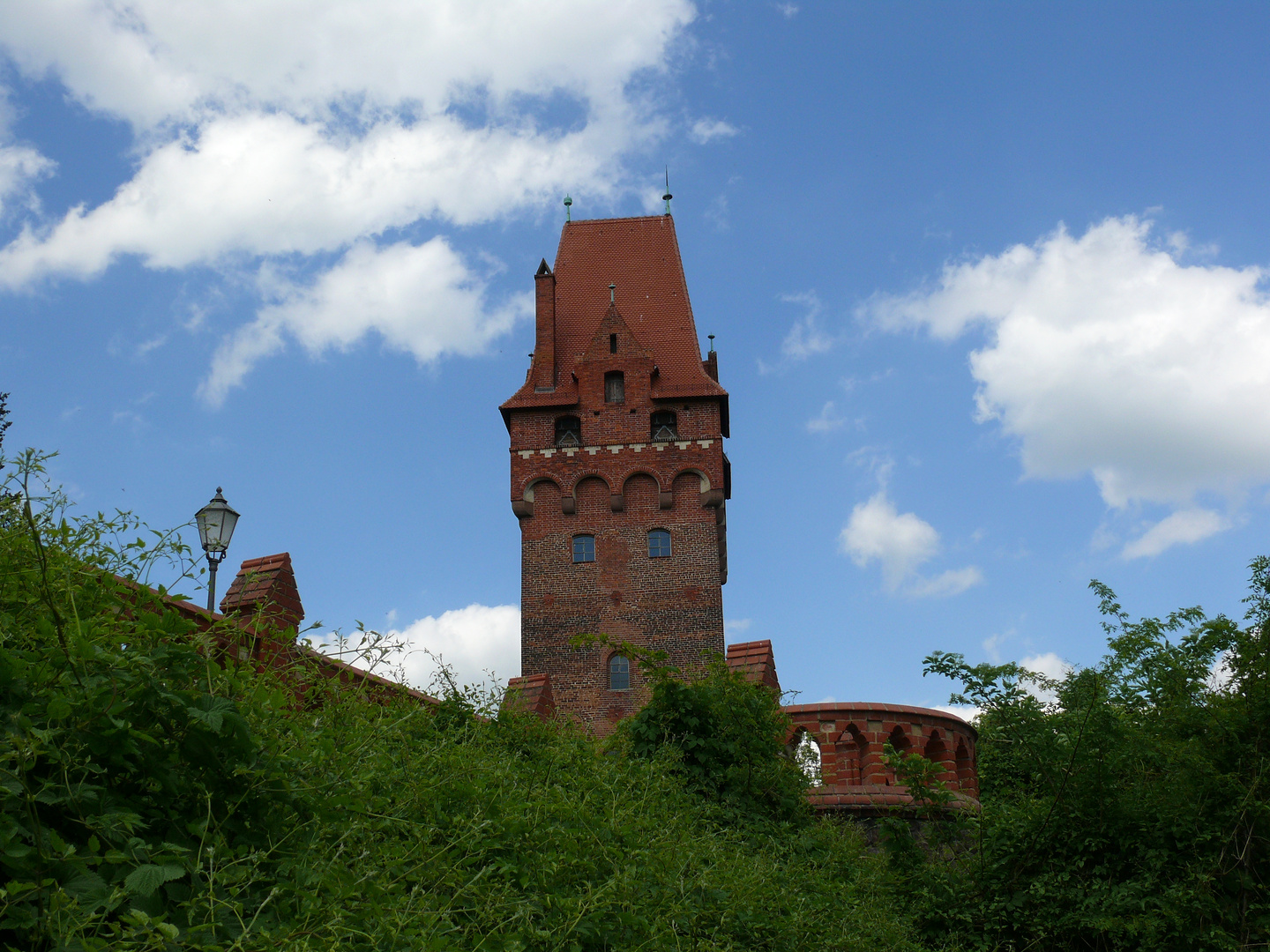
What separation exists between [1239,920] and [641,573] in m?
20.9

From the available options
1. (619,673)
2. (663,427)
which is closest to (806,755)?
(619,673)

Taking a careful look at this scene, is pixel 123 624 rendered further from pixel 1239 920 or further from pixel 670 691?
pixel 1239 920

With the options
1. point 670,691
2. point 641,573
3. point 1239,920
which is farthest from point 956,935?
point 641,573

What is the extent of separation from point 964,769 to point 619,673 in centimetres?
Answer: 1474

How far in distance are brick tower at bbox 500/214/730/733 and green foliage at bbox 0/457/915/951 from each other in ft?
69.9

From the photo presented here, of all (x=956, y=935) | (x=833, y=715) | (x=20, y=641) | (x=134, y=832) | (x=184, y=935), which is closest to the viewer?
(x=184, y=935)

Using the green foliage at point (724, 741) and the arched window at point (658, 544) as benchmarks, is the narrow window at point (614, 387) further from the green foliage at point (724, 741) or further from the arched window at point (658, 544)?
the green foliage at point (724, 741)

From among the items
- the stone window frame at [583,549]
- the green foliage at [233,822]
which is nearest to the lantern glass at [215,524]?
the green foliage at [233,822]

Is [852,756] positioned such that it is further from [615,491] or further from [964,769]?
[615,491]

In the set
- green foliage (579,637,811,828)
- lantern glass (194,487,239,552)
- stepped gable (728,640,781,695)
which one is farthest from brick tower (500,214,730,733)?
lantern glass (194,487,239,552)

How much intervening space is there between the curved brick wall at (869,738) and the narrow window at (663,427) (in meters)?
17.1

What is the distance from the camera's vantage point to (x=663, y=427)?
28828 mm

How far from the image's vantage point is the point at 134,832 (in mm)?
2842

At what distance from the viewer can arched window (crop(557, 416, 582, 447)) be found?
93.9 ft
